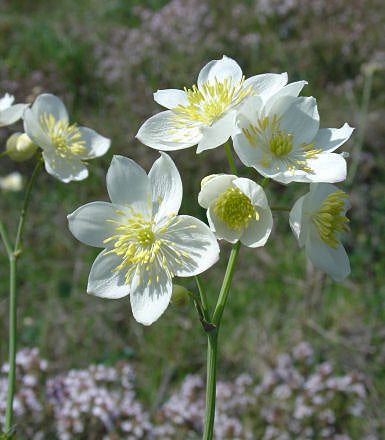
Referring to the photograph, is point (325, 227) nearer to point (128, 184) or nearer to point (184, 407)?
point (128, 184)

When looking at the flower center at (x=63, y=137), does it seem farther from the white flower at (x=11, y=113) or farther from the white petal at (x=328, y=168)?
the white petal at (x=328, y=168)

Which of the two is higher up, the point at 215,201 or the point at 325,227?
the point at 215,201

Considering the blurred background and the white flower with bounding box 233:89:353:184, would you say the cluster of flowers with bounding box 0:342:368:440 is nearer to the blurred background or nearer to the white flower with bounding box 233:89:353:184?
the blurred background

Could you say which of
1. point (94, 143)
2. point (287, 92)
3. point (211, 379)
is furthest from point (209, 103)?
point (211, 379)

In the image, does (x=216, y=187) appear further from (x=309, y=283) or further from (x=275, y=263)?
(x=275, y=263)

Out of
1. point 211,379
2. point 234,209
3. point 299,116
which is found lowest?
point 211,379

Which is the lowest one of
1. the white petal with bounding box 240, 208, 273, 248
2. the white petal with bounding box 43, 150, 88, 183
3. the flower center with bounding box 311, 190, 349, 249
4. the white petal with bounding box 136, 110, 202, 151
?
the white petal with bounding box 43, 150, 88, 183

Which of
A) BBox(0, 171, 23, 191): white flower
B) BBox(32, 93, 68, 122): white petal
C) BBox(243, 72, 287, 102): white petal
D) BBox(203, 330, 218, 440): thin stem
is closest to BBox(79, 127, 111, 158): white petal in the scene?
BBox(32, 93, 68, 122): white petal
